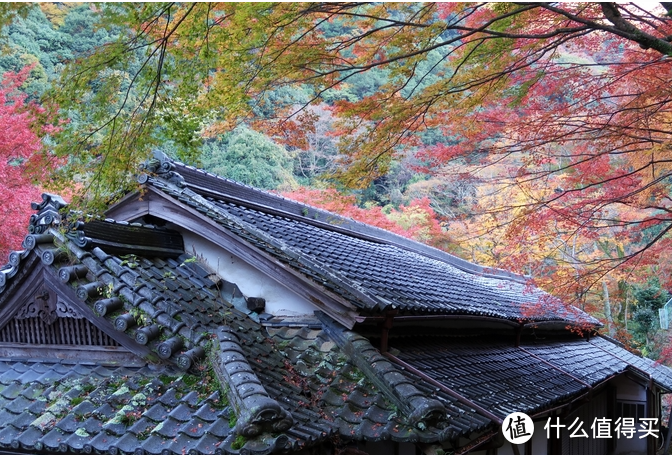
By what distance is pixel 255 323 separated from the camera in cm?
689

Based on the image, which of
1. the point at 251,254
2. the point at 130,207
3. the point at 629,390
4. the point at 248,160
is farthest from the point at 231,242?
the point at 248,160

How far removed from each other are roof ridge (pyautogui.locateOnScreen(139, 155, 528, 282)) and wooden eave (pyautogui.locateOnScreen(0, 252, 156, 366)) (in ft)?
5.95

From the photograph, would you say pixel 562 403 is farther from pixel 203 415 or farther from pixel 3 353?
pixel 3 353

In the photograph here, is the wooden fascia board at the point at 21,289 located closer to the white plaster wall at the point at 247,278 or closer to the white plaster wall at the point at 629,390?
the white plaster wall at the point at 247,278

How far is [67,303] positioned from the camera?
A: 6160 mm

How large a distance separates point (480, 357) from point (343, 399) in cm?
379

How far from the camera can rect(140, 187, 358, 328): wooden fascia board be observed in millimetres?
6551

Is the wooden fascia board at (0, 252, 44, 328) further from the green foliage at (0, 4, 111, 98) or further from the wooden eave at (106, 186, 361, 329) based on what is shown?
the green foliage at (0, 4, 111, 98)

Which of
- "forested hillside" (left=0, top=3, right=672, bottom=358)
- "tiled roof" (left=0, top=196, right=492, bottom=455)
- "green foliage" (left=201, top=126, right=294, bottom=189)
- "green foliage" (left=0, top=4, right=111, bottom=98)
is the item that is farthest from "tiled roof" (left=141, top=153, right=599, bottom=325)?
"green foliage" (left=0, top=4, right=111, bottom=98)

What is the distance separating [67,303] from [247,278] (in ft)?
7.07

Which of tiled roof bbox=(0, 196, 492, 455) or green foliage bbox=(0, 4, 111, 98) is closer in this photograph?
tiled roof bbox=(0, 196, 492, 455)

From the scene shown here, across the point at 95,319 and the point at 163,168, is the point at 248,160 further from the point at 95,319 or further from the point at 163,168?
the point at 95,319

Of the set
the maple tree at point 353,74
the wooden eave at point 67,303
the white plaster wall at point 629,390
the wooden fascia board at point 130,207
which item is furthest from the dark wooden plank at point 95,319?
the white plaster wall at point 629,390

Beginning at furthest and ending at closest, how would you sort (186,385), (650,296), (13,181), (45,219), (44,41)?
(650,296), (44,41), (13,181), (45,219), (186,385)
